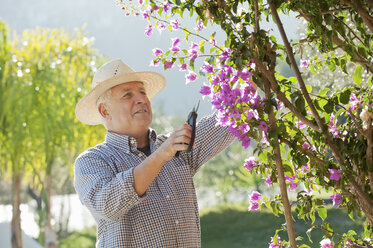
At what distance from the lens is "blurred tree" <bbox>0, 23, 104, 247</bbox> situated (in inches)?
364

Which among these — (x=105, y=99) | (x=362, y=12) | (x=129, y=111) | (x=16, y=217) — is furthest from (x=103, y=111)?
(x=16, y=217)

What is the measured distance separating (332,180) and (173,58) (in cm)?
59

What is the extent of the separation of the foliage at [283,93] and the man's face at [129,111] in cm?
57

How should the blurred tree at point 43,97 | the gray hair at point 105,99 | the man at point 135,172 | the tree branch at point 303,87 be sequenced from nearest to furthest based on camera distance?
1. the tree branch at point 303,87
2. the man at point 135,172
3. the gray hair at point 105,99
4. the blurred tree at point 43,97

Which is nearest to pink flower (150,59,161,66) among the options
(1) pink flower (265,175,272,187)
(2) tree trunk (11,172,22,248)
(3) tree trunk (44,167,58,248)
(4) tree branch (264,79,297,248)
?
(4) tree branch (264,79,297,248)

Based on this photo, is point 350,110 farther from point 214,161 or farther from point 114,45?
point 114,45

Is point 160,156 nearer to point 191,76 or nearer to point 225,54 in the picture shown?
point 191,76

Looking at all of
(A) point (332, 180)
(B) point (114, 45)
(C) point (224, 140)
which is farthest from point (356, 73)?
(B) point (114, 45)

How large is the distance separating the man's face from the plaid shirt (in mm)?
50

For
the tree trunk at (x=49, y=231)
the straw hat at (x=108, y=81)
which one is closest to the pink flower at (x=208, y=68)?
the straw hat at (x=108, y=81)

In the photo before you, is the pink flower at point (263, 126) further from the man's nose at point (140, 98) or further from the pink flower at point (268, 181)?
the man's nose at point (140, 98)

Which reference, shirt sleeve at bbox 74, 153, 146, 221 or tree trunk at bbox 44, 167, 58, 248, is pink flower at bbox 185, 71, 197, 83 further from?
tree trunk at bbox 44, 167, 58, 248

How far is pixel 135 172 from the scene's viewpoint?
184 centimetres

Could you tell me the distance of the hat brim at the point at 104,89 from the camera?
7.68 ft
